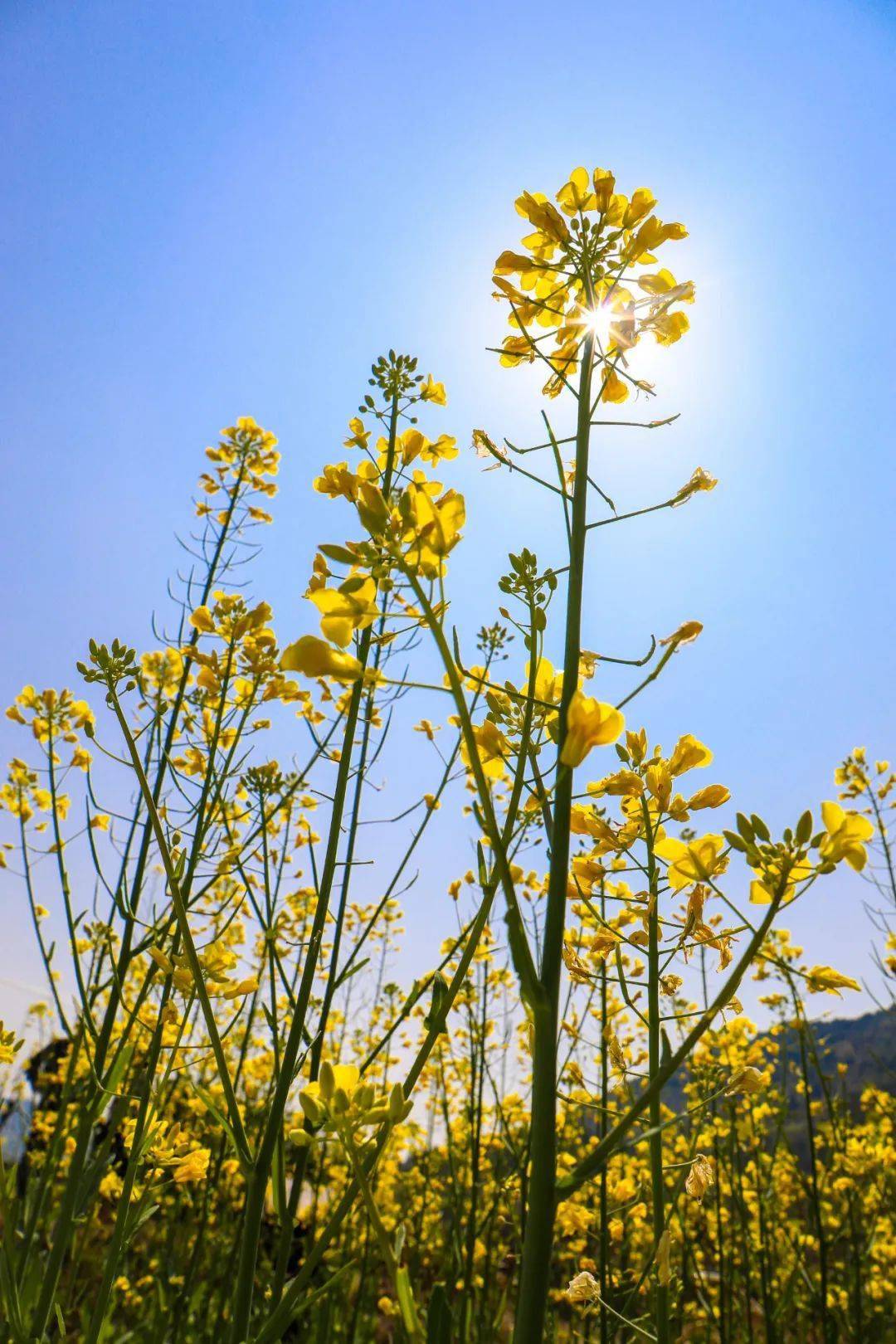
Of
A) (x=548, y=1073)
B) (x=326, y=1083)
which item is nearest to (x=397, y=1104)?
(x=326, y=1083)

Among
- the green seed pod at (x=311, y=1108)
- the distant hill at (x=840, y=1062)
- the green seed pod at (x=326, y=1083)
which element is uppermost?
the distant hill at (x=840, y=1062)

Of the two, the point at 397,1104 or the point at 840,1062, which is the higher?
the point at 840,1062

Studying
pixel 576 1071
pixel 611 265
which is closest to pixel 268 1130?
pixel 576 1071

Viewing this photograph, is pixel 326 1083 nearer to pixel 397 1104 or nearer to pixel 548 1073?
pixel 397 1104

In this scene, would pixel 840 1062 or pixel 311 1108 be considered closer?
pixel 311 1108

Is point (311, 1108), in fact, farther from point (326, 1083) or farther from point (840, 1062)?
point (840, 1062)

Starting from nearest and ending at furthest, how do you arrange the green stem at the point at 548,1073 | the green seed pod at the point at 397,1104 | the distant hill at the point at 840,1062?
the green stem at the point at 548,1073
the green seed pod at the point at 397,1104
the distant hill at the point at 840,1062

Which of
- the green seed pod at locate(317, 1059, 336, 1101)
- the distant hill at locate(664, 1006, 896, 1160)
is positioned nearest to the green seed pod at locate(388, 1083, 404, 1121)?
the green seed pod at locate(317, 1059, 336, 1101)

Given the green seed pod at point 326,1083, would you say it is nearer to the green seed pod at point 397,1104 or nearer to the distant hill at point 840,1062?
the green seed pod at point 397,1104

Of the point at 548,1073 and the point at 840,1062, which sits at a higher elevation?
the point at 840,1062

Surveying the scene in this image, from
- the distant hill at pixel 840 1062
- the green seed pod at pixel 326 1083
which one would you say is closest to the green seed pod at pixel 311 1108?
the green seed pod at pixel 326 1083

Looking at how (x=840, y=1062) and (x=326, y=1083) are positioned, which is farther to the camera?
(x=840, y=1062)

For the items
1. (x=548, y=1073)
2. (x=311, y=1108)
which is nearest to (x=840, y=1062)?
(x=548, y=1073)

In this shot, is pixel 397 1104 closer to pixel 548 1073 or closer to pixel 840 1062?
pixel 548 1073
